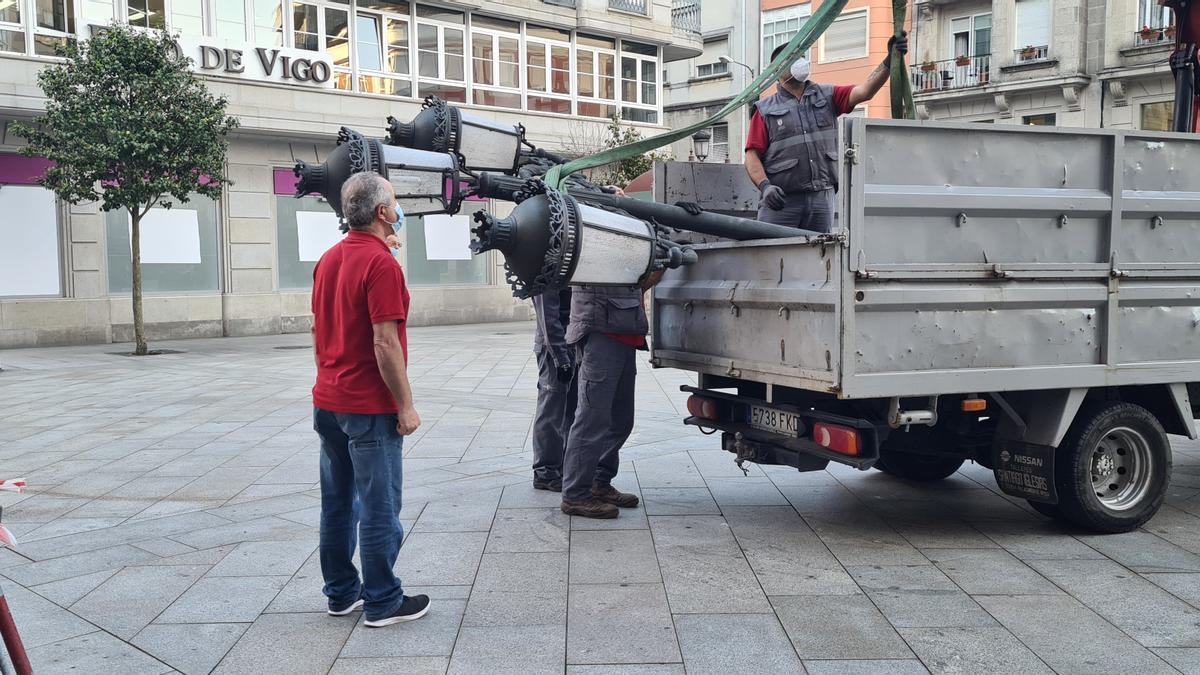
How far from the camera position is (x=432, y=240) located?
971 inches

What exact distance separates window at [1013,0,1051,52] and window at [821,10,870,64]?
5.63 meters

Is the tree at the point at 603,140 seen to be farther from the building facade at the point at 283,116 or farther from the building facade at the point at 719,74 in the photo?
the building facade at the point at 719,74

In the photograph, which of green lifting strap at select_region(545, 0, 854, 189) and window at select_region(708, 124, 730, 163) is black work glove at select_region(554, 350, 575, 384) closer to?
green lifting strap at select_region(545, 0, 854, 189)

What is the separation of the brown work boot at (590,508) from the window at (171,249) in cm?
1582

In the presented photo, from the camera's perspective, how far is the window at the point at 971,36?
32375 mm

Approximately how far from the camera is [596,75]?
27.2m

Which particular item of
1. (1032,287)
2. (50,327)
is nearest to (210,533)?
(1032,287)

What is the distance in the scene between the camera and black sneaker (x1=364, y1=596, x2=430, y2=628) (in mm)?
4145

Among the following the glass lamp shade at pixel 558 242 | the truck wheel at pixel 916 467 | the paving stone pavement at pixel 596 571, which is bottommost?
the paving stone pavement at pixel 596 571

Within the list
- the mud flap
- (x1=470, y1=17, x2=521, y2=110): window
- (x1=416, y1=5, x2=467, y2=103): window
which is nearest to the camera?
the mud flap

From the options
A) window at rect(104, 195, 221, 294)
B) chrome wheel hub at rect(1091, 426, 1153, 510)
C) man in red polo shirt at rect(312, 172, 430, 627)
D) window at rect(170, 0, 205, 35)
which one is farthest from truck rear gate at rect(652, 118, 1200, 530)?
window at rect(170, 0, 205, 35)

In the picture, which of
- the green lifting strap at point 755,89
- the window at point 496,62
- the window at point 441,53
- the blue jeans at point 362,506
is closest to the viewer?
the blue jeans at point 362,506

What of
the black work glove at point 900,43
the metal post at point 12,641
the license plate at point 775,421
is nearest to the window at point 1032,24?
the black work glove at point 900,43

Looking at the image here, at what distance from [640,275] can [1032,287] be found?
6.31 feet
